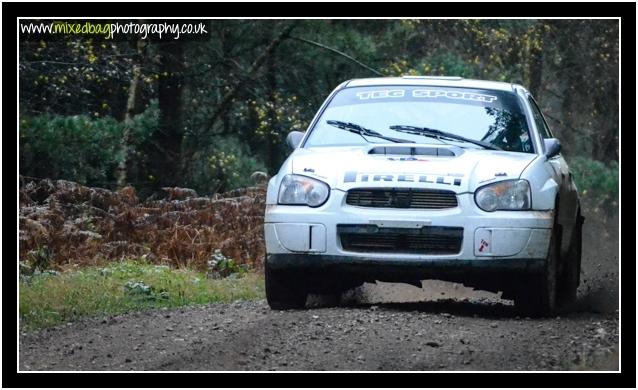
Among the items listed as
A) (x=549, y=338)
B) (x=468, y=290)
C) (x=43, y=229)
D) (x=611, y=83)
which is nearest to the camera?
(x=549, y=338)

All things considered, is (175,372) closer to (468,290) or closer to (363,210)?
(363,210)

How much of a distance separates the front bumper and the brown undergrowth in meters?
4.05

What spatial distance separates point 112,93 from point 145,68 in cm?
134

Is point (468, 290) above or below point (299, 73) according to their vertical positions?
below

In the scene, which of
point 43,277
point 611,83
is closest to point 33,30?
point 43,277

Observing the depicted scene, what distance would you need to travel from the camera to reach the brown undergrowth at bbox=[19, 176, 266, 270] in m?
12.6

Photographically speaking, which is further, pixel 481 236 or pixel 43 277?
pixel 43 277

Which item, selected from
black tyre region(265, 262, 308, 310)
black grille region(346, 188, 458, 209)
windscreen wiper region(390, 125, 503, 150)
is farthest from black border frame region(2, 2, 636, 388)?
black tyre region(265, 262, 308, 310)

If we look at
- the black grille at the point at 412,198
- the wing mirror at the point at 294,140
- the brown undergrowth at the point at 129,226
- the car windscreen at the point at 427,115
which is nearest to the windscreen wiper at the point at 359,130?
the car windscreen at the point at 427,115

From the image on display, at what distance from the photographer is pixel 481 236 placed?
8.65 m

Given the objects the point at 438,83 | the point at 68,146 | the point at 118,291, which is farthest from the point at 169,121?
the point at 438,83

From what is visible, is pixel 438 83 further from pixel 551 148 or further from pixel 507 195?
pixel 507 195

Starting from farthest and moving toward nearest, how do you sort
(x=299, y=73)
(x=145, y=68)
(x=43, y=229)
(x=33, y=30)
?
(x=299, y=73) → (x=145, y=68) → (x=33, y=30) → (x=43, y=229)

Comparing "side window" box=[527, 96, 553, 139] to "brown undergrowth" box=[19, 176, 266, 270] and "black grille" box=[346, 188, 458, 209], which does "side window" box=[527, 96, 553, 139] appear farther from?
"brown undergrowth" box=[19, 176, 266, 270]
